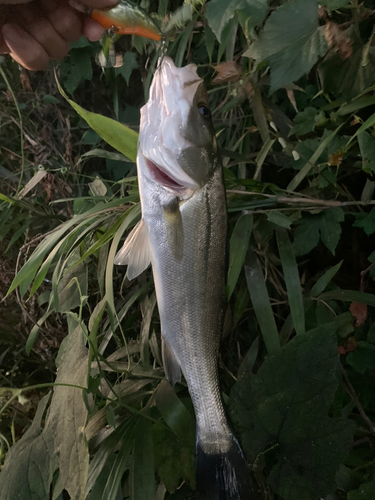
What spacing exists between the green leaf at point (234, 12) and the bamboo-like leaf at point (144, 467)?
45.5 inches

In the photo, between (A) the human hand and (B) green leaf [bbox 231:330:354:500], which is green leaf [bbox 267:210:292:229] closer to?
(B) green leaf [bbox 231:330:354:500]

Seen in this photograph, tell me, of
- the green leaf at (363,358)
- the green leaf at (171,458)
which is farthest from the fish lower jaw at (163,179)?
the green leaf at (363,358)

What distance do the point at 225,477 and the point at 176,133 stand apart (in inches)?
33.6

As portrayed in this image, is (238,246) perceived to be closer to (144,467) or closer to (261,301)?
(261,301)

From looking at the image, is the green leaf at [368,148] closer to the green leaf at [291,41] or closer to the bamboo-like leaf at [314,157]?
the bamboo-like leaf at [314,157]

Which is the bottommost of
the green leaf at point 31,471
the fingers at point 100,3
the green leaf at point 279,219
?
the green leaf at point 31,471

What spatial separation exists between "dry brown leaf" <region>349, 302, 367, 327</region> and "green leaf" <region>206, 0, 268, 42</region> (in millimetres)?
958

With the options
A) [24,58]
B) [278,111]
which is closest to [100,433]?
[24,58]

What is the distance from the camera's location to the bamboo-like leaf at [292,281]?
1135 mm

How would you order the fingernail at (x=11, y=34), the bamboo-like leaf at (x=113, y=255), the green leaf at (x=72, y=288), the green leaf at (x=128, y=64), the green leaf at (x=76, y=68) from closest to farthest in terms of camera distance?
the bamboo-like leaf at (x=113, y=255)
the fingernail at (x=11, y=34)
the green leaf at (x=72, y=288)
the green leaf at (x=128, y=64)
the green leaf at (x=76, y=68)

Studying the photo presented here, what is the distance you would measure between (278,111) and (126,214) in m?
0.78

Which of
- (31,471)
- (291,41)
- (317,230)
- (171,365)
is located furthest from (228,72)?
(31,471)

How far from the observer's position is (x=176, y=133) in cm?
87

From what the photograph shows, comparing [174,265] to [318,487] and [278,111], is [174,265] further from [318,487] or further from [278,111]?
[278,111]
